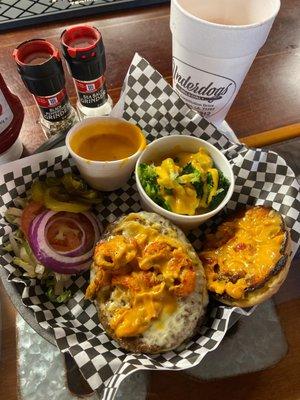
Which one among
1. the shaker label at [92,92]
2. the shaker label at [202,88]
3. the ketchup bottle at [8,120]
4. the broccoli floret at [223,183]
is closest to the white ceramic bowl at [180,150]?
the broccoli floret at [223,183]

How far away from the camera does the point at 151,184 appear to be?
108cm

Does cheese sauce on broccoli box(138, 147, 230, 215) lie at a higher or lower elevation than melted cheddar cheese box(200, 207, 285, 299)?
higher

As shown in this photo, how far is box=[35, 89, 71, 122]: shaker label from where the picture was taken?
1231 mm

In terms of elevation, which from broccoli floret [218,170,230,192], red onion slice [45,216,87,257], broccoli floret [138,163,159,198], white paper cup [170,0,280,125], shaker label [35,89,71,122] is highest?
white paper cup [170,0,280,125]

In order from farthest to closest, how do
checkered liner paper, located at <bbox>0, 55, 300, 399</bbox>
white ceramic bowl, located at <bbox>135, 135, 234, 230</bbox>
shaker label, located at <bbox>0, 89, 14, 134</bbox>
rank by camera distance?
1. shaker label, located at <bbox>0, 89, 14, 134</bbox>
2. white ceramic bowl, located at <bbox>135, 135, 234, 230</bbox>
3. checkered liner paper, located at <bbox>0, 55, 300, 399</bbox>

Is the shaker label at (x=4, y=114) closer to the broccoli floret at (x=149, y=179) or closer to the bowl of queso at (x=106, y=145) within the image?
the bowl of queso at (x=106, y=145)

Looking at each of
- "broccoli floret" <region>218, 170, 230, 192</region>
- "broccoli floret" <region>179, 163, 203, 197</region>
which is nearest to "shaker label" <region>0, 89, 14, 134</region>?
"broccoli floret" <region>179, 163, 203, 197</region>

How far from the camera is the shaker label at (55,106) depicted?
4.04ft

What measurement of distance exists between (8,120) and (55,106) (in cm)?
15

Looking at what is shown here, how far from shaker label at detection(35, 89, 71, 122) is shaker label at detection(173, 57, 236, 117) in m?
0.36

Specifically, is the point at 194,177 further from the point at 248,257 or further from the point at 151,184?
the point at 248,257

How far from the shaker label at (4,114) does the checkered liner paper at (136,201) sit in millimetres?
166

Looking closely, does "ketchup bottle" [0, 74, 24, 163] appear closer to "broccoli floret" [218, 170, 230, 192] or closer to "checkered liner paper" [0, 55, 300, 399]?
"checkered liner paper" [0, 55, 300, 399]

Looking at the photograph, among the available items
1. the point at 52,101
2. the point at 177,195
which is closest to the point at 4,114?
the point at 52,101
